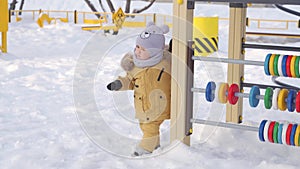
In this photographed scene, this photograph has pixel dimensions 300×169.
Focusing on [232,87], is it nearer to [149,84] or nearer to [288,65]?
[288,65]

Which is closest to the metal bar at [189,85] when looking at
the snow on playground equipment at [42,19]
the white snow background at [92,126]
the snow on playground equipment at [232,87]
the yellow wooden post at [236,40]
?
the snow on playground equipment at [232,87]

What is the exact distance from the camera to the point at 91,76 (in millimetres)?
6801

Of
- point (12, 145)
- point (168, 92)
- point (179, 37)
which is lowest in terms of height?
point (12, 145)

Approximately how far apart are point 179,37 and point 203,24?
7198 millimetres

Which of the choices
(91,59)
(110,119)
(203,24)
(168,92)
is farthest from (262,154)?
(203,24)

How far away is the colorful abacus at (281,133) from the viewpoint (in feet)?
9.18

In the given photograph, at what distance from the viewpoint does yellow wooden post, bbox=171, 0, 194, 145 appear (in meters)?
3.21

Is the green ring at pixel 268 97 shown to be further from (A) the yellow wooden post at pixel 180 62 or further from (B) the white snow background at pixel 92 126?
(A) the yellow wooden post at pixel 180 62

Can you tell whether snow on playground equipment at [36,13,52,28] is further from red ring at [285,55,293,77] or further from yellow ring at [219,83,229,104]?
red ring at [285,55,293,77]

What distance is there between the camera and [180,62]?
325cm

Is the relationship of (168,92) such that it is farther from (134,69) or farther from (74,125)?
(74,125)

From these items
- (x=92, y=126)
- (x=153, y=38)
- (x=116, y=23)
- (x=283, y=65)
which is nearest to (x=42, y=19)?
(x=116, y=23)

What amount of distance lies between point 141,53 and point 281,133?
1057mm

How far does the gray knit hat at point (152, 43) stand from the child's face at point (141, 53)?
0.02 m
